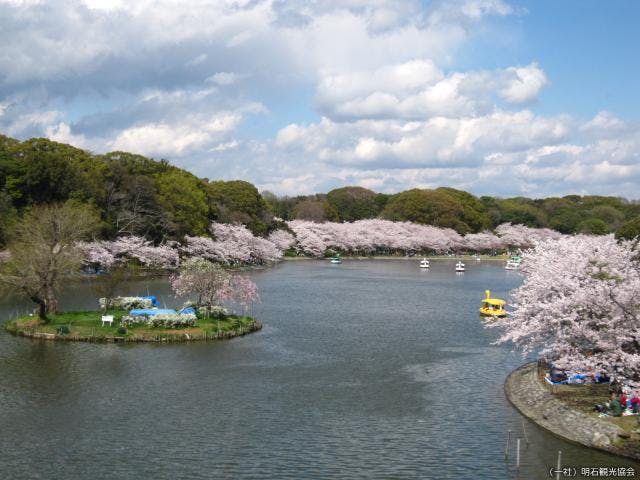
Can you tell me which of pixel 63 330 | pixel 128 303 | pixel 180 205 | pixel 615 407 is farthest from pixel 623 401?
pixel 180 205

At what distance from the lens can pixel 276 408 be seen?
25.4 metres

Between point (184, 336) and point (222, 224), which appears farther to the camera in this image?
point (222, 224)

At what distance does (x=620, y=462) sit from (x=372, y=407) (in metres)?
9.22

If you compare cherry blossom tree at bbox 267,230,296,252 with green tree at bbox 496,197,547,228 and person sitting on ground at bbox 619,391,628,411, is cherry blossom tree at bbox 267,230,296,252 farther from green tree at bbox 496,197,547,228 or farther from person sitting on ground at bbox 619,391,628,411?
person sitting on ground at bbox 619,391,628,411

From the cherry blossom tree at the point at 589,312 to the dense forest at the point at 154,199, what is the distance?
169ft

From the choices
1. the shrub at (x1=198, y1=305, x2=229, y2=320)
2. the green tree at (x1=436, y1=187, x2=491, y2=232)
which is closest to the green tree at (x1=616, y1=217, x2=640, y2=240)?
the shrub at (x1=198, y1=305, x2=229, y2=320)

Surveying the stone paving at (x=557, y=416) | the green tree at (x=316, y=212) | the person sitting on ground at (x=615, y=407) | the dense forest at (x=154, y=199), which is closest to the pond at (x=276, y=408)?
the stone paving at (x=557, y=416)

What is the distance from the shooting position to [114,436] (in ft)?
72.3

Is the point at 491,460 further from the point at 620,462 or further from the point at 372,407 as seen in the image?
the point at 372,407

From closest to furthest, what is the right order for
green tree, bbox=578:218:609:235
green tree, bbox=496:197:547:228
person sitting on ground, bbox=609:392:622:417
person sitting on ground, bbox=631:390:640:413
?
1. person sitting on ground, bbox=609:392:622:417
2. person sitting on ground, bbox=631:390:640:413
3. green tree, bbox=578:218:609:235
4. green tree, bbox=496:197:547:228

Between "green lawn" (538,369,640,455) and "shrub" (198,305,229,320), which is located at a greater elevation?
"shrub" (198,305,229,320)

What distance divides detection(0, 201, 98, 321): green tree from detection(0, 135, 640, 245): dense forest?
20.2 m

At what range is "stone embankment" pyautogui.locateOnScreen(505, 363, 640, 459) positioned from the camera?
21.6 metres

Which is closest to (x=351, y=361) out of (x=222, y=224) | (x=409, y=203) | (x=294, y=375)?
(x=294, y=375)
